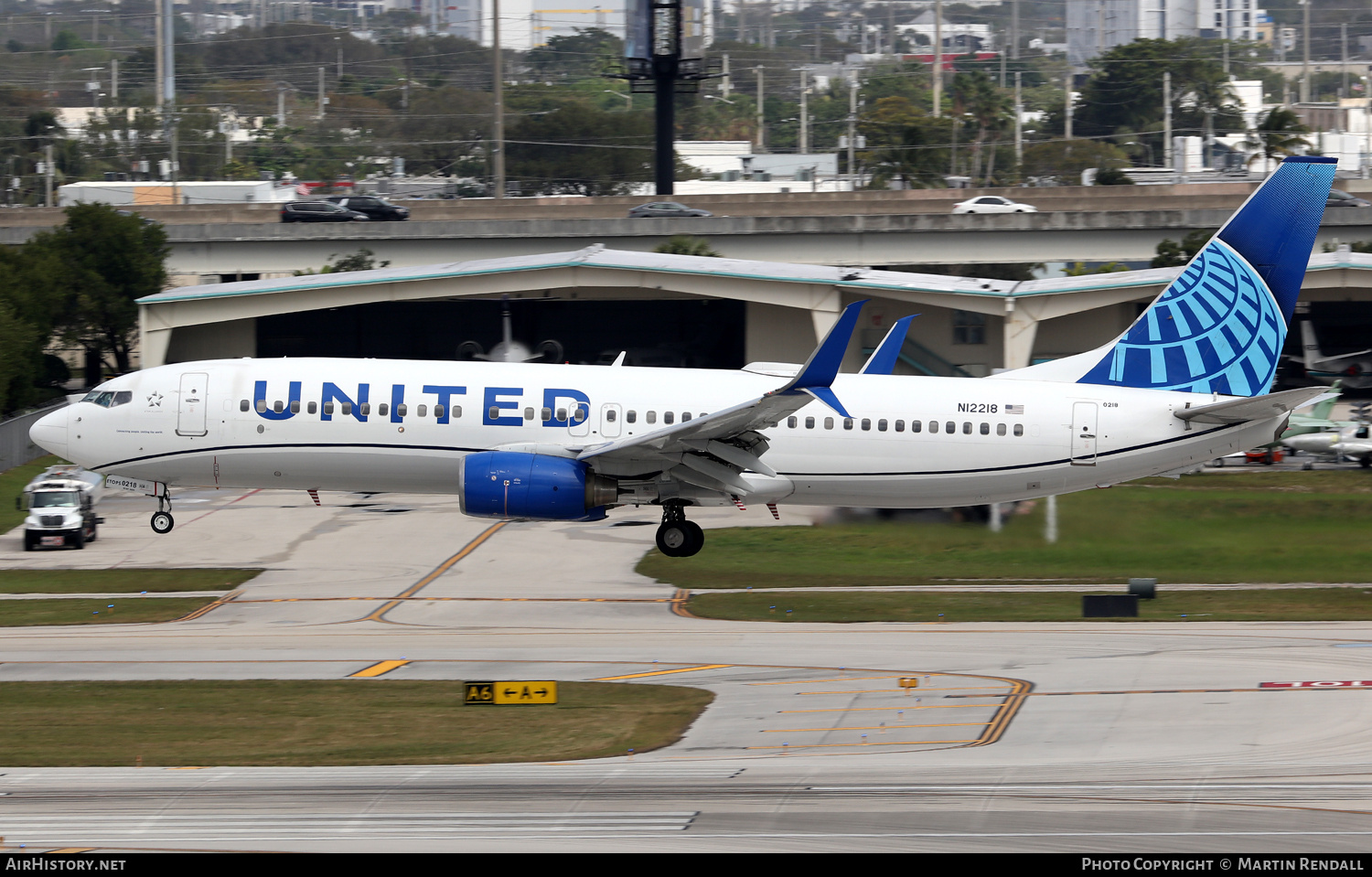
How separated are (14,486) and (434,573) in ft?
78.4

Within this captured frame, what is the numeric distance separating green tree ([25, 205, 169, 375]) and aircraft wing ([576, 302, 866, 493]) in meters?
46.2

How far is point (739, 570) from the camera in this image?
40094 mm

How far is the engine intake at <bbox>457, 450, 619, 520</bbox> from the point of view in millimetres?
31547

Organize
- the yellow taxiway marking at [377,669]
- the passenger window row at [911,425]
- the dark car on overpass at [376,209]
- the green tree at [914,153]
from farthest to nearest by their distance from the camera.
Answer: the green tree at [914,153], the dark car on overpass at [376,209], the passenger window row at [911,425], the yellow taxiway marking at [377,669]

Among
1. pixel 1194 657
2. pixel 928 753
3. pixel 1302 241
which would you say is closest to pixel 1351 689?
pixel 1194 657

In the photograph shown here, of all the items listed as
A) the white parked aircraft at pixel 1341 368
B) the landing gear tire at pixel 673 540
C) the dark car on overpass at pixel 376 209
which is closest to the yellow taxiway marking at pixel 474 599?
the landing gear tire at pixel 673 540

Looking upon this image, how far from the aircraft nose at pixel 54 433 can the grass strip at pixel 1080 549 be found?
15157 mm

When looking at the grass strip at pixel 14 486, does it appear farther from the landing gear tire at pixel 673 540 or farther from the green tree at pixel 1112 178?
the green tree at pixel 1112 178

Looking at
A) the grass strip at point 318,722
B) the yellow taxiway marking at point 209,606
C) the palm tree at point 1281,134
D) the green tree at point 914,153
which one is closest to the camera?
the grass strip at point 318,722

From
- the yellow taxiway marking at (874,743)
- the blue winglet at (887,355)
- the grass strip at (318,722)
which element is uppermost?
the blue winglet at (887,355)

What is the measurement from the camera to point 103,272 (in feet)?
235

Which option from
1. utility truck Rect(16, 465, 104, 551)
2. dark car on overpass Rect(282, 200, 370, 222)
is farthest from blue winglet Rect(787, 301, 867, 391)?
dark car on overpass Rect(282, 200, 370, 222)

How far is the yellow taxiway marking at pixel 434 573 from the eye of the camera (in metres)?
34.4

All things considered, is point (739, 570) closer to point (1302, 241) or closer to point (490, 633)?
point (490, 633)
